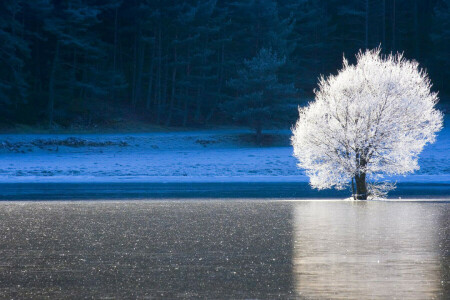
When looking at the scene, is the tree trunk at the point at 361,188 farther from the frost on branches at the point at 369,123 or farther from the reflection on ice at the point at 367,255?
the reflection on ice at the point at 367,255

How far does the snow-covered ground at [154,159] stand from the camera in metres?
43.8

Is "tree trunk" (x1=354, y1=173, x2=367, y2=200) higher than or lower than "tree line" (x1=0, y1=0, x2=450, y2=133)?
lower

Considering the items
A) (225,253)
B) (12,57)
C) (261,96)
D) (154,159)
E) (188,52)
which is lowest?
(225,253)

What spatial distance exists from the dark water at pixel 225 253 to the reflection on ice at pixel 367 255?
20 mm

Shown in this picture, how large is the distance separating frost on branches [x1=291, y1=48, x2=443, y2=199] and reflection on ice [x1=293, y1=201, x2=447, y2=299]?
305 inches

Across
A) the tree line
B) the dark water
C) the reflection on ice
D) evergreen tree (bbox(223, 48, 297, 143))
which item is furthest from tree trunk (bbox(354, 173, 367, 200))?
the tree line

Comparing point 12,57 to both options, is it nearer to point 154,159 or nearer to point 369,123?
point 154,159

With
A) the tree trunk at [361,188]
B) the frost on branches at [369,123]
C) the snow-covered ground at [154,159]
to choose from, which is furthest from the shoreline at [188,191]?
the snow-covered ground at [154,159]

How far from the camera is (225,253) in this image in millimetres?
14094

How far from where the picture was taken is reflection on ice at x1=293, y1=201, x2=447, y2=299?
10383 mm

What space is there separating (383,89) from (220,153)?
80.0 ft

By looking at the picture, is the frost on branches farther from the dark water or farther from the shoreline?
the dark water

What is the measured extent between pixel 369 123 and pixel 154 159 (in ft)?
74.7

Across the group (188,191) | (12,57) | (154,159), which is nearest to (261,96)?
(154,159)
